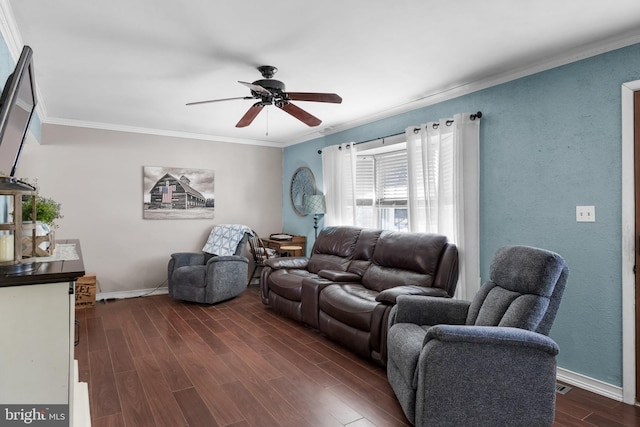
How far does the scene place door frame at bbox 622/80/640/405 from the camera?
2406 mm

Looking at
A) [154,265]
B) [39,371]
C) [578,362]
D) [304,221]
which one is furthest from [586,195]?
[154,265]

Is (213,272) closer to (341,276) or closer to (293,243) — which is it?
(293,243)

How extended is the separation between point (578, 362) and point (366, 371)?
1.53 m

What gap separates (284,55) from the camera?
111 inches

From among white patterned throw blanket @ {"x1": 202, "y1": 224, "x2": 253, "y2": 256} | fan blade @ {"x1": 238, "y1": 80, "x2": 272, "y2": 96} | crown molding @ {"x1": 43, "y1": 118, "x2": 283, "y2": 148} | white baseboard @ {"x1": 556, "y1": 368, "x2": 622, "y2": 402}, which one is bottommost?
white baseboard @ {"x1": 556, "y1": 368, "x2": 622, "y2": 402}

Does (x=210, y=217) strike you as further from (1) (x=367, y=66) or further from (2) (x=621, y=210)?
(2) (x=621, y=210)

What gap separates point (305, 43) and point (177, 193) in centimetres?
365

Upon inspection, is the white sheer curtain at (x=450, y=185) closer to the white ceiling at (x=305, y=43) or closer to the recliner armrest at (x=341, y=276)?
the white ceiling at (x=305, y=43)

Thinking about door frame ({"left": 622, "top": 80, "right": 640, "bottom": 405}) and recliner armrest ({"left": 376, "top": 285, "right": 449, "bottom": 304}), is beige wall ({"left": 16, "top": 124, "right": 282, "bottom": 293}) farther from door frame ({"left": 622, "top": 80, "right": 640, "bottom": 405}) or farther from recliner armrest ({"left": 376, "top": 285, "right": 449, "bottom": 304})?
door frame ({"left": 622, "top": 80, "right": 640, "bottom": 405})

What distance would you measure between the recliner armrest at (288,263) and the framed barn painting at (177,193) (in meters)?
1.76

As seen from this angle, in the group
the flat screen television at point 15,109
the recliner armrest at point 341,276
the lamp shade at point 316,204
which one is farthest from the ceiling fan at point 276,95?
the lamp shade at point 316,204

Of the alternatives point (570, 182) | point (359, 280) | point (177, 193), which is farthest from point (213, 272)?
point (570, 182)

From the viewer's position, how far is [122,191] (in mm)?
5125

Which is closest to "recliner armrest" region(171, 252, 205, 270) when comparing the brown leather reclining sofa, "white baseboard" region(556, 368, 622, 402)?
the brown leather reclining sofa
